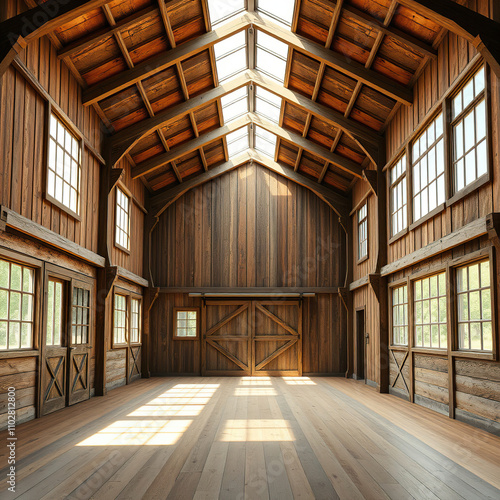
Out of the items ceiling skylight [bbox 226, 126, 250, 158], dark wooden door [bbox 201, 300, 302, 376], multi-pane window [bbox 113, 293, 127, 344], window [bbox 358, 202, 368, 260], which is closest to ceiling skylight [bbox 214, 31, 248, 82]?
ceiling skylight [bbox 226, 126, 250, 158]

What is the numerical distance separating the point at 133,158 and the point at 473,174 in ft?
23.1

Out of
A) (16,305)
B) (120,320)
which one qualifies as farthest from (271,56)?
(16,305)

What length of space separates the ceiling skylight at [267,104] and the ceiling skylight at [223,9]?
84.4 inches

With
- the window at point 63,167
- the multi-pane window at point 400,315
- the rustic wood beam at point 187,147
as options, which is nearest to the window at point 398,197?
the multi-pane window at point 400,315

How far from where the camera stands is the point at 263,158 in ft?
42.0

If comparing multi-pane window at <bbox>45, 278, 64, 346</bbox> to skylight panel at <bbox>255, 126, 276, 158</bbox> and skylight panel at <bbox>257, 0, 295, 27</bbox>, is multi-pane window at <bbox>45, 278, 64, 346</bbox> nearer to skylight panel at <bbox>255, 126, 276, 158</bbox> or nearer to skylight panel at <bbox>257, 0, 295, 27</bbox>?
skylight panel at <bbox>257, 0, 295, 27</bbox>

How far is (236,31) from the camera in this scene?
8.09 metres

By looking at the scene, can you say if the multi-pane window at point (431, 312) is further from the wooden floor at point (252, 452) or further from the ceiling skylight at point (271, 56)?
the ceiling skylight at point (271, 56)

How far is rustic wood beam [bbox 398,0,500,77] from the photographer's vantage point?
15.8 feet

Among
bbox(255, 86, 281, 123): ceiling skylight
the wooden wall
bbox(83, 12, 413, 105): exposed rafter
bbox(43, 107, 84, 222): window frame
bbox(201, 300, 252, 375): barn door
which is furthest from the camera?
the wooden wall

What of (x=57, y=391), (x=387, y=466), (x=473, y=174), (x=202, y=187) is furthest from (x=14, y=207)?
(x=202, y=187)

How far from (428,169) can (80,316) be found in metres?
5.63

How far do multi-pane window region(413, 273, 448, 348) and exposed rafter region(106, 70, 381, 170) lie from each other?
299 cm

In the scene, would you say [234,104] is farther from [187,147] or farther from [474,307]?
[474,307]
